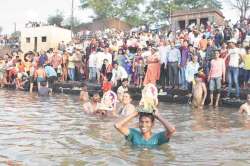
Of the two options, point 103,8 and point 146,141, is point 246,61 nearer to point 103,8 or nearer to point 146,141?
point 146,141

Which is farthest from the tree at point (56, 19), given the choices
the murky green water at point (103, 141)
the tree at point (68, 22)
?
the murky green water at point (103, 141)

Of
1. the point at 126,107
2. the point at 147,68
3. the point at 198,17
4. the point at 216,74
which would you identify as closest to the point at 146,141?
the point at 126,107

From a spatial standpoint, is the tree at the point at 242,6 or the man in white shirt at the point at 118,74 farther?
the tree at the point at 242,6

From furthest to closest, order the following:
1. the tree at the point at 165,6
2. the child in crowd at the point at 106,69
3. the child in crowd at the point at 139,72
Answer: the tree at the point at 165,6, the child in crowd at the point at 106,69, the child in crowd at the point at 139,72

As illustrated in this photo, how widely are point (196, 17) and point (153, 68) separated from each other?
51.5 feet

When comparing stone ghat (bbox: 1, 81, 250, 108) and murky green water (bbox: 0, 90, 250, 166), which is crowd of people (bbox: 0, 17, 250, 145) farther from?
murky green water (bbox: 0, 90, 250, 166)

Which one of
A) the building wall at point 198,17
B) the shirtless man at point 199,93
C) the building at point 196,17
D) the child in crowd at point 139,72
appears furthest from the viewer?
the building at point 196,17

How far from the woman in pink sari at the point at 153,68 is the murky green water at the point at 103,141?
4.41 metres

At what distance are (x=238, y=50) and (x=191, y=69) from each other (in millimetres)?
1888

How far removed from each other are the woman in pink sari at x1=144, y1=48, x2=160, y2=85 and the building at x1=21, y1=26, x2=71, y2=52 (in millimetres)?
28144

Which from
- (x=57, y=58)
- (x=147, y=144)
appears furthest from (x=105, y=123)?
(x=57, y=58)

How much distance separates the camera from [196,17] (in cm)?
3506

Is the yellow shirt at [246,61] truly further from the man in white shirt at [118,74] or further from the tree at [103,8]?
the tree at [103,8]

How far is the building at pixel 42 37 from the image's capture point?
48.0m
